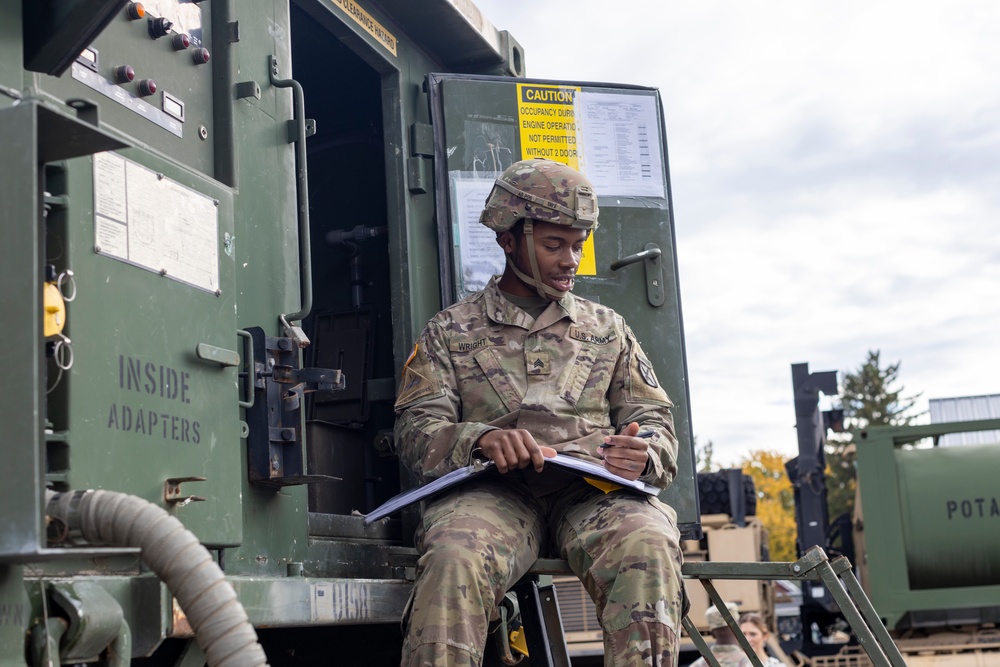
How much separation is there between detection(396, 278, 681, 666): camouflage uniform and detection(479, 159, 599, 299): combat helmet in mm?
185

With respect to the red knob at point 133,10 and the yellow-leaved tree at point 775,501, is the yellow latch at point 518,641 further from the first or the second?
the yellow-leaved tree at point 775,501

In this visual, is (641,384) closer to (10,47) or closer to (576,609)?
(10,47)

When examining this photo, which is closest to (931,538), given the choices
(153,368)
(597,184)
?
(597,184)

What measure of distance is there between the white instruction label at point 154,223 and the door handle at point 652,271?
212 centimetres

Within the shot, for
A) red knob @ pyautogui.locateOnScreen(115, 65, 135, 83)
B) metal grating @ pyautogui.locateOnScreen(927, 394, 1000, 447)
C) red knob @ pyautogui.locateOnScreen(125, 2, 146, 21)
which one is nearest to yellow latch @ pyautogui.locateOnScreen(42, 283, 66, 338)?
red knob @ pyautogui.locateOnScreen(115, 65, 135, 83)

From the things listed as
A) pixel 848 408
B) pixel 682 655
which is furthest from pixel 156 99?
pixel 848 408

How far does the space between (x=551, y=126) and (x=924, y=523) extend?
13.7 feet

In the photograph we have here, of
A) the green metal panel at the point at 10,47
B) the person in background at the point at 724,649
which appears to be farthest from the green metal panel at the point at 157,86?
the person in background at the point at 724,649

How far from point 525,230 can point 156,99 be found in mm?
1227

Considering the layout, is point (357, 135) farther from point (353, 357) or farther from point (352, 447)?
point (352, 447)

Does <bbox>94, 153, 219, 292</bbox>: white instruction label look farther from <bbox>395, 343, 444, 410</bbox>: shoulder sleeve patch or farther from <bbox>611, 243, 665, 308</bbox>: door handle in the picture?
<bbox>611, 243, 665, 308</bbox>: door handle

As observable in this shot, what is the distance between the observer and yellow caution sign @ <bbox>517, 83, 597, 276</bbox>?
4613mm

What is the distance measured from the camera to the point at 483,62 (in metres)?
5.02

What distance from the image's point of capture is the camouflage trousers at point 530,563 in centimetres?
306
